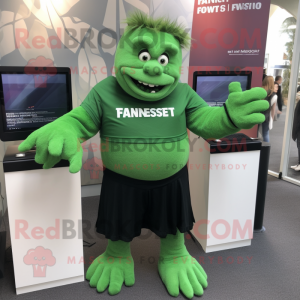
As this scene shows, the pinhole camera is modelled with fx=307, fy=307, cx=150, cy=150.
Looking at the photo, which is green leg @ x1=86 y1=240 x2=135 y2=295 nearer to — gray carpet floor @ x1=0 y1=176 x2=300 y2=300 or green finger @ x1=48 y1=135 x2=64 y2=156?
gray carpet floor @ x1=0 y1=176 x2=300 y2=300

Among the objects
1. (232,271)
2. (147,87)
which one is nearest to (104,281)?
(232,271)

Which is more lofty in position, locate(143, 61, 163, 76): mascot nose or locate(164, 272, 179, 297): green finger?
locate(143, 61, 163, 76): mascot nose

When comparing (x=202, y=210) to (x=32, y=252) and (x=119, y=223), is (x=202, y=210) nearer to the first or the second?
(x=119, y=223)

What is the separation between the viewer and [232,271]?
79.5 inches

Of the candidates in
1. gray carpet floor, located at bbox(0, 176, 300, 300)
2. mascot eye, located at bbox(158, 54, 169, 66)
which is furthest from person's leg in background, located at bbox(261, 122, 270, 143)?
mascot eye, located at bbox(158, 54, 169, 66)

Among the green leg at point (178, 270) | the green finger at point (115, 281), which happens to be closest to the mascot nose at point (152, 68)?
the green leg at point (178, 270)

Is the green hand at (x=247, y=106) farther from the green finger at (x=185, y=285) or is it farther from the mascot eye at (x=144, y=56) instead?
the green finger at (x=185, y=285)

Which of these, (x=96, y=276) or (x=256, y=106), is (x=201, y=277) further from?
(x=256, y=106)

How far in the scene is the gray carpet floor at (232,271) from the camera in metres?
1.79

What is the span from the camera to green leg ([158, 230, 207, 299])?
1.78 m

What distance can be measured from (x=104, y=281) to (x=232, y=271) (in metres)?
0.84

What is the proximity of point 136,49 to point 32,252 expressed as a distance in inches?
48.9

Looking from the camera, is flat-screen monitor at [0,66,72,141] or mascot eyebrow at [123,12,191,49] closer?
mascot eyebrow at [123,12,191,49]

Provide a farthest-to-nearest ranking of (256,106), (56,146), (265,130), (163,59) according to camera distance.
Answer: (265,130)
(163,59)
(256,106)
(56,146)
